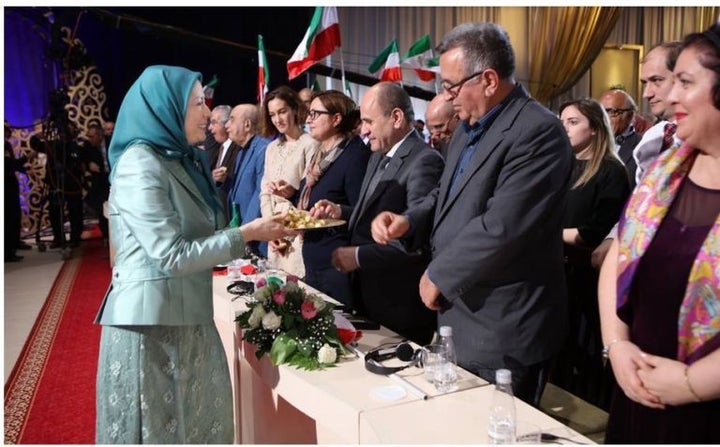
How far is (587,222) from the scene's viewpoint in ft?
8.81

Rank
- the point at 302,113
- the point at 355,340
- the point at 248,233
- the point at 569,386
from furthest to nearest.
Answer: the point at 302,113, the point at 569,386, the point at 355,340, the point at 248,233

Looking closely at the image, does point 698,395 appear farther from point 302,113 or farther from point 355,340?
point 302,113

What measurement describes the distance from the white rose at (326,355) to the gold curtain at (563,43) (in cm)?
856

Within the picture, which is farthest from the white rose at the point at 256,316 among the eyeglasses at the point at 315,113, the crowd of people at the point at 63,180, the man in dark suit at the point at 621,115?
the crowd of people at the point at 63,180

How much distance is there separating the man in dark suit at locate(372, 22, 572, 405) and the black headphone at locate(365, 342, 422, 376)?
0.14 m

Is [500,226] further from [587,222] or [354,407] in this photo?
[587,222]

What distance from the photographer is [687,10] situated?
32.2ft

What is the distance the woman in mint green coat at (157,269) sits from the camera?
168 centimetres

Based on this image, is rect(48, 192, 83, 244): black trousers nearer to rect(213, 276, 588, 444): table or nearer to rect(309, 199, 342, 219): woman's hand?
rect(309, 199, 342, 219): woman's hand

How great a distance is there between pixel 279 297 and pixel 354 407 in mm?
576

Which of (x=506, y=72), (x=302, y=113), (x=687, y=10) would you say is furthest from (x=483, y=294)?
(x=687, y=10)

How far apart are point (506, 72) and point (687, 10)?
384 inches

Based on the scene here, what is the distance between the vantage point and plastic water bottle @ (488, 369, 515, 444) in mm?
1337

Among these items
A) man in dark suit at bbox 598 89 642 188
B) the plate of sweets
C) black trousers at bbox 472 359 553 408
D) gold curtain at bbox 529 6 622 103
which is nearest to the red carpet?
the plate of sweets
